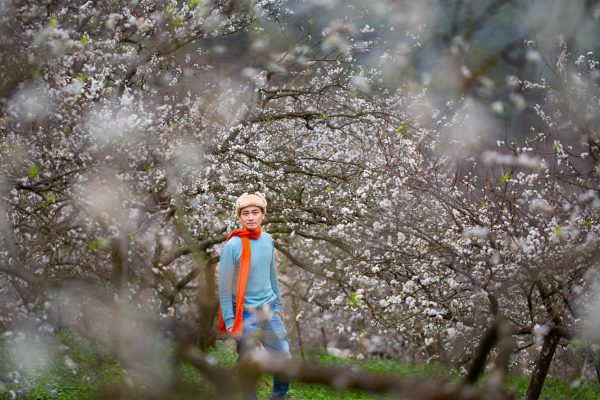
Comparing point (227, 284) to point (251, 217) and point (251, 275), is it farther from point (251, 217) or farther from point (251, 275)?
point (251, 217)

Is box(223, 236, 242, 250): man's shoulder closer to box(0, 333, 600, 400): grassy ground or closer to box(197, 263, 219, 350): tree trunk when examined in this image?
box(197, 263, 219, 350): tree trunk

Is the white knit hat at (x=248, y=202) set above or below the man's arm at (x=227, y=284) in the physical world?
above

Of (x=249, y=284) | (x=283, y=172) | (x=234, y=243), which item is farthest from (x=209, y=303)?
(x=283, y=172)

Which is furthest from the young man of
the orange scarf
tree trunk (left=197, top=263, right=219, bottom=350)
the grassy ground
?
the grassy ground

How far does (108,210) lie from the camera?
7074 mm

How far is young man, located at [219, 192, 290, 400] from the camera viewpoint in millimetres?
4883

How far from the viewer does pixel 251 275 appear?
5004 mm

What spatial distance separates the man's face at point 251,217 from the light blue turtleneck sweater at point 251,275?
0.11 m

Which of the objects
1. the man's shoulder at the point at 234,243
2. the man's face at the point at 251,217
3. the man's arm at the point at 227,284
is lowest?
the man's arm at the point at 227,284

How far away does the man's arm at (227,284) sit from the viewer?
4879 millimetres

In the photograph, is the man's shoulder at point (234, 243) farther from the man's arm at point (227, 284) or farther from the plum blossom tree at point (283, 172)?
the plum blossom tree at point (283, 172)

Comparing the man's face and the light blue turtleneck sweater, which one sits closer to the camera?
the light blue turtleneck sweater

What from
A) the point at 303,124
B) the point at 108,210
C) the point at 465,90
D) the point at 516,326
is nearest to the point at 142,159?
the point at 108,210

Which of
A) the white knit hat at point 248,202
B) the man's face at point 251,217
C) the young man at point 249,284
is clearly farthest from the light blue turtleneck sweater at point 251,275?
the white knit hat at point 248,202
